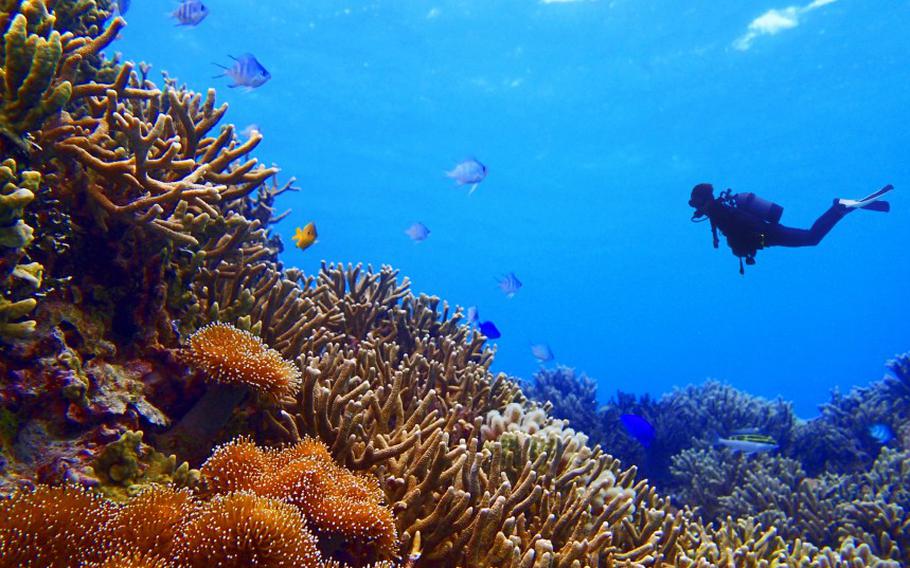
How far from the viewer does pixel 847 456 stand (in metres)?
7.71

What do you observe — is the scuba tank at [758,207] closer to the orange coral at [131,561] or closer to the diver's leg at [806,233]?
the diver's leg at [806,233]

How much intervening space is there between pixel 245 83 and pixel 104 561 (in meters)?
6.36

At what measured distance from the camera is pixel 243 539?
1.63 m

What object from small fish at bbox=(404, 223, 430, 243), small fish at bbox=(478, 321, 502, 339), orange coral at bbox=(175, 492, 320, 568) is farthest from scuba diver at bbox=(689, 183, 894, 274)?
small fish at bbox=(404, 223, 430, 243)

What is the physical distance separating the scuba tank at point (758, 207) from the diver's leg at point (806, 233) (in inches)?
14.2

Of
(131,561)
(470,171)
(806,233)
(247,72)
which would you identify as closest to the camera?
(131,561)

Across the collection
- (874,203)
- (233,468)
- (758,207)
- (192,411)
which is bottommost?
(233,468)

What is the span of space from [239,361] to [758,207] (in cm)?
605

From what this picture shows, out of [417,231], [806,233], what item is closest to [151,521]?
[806,233]

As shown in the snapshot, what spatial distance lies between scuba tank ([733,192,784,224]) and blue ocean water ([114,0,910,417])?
5861 mm

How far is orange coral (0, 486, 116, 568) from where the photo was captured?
1.45 metres

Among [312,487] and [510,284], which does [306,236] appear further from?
[510,284]

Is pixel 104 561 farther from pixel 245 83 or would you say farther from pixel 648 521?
pixel 245 83

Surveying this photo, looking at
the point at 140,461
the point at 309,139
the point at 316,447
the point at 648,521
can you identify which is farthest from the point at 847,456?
the point at 309,139
